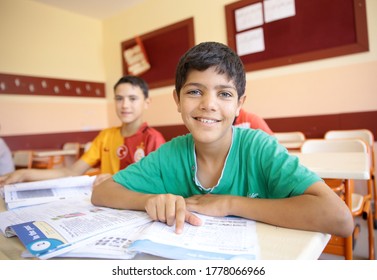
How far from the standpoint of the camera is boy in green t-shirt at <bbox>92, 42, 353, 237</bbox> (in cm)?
48

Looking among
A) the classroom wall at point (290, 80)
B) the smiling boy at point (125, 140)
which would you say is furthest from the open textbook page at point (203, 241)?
the classroom wall at point (290, 80)

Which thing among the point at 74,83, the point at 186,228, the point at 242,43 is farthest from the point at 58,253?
the point at 74,83

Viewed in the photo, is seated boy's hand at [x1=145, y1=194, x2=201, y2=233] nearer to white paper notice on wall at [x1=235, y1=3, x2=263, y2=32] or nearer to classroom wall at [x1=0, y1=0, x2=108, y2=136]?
white paper notice on wall at [x1=235, y1=3, x2=263, y2=32]

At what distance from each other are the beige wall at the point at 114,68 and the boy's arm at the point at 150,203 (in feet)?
7.13

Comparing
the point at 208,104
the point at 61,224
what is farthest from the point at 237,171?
the point at 61,224

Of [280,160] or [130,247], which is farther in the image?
[280,160]

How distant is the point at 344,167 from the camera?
900 millimetres

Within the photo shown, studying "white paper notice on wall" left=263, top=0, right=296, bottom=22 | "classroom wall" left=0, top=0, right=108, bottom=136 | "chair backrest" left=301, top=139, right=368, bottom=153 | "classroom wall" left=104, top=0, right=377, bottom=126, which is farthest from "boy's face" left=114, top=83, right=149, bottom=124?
"classroom wall" left=0, top=0, right=108, bottom=136

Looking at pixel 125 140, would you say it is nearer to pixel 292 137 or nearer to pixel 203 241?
pixel 203 241

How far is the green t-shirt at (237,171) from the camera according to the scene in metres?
0.57

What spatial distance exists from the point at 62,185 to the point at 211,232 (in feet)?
1.85

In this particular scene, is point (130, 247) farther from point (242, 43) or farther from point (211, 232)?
point (242, 43)

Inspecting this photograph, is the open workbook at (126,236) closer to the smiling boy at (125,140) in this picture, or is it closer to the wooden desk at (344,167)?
the wooden desk at (344,167)

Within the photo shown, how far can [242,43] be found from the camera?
2.75m
